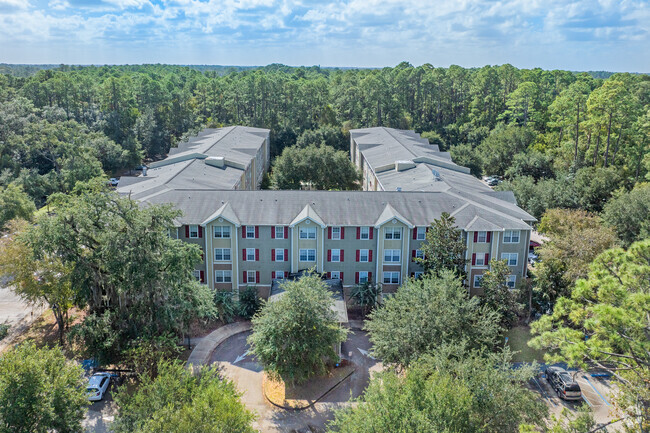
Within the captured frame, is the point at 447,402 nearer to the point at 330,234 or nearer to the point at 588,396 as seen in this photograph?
the point at 588,396

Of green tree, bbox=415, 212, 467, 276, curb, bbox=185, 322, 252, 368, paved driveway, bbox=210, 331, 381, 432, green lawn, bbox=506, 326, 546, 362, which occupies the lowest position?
paved driveway, bbox=210, 331, 381, 432

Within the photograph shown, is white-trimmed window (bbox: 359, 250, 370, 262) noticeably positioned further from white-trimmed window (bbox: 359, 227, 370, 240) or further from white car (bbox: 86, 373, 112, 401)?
white car (bbox: 86, 373, 112, 401)

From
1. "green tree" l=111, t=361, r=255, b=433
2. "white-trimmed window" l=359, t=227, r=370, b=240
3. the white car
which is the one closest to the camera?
"green tree" l=111, t=361, r=255, b=433

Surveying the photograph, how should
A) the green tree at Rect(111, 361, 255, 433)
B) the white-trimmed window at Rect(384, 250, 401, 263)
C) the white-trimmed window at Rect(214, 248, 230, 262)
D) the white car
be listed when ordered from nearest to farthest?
the green tree at Rect(111, 361, 255, 433) < the white car < the white-trimmed window at Rect(214, 248, 230, 262) < the white-trimmed window at Rect(384, 250, 401, 263)

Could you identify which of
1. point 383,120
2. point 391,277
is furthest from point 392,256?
point 383,120

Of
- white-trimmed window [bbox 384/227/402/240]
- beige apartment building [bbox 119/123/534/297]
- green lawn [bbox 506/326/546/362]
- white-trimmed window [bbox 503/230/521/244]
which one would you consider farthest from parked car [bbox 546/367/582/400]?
white-trimmed window [bbox 384/227/402/240]

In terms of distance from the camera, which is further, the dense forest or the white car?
the dense forest
